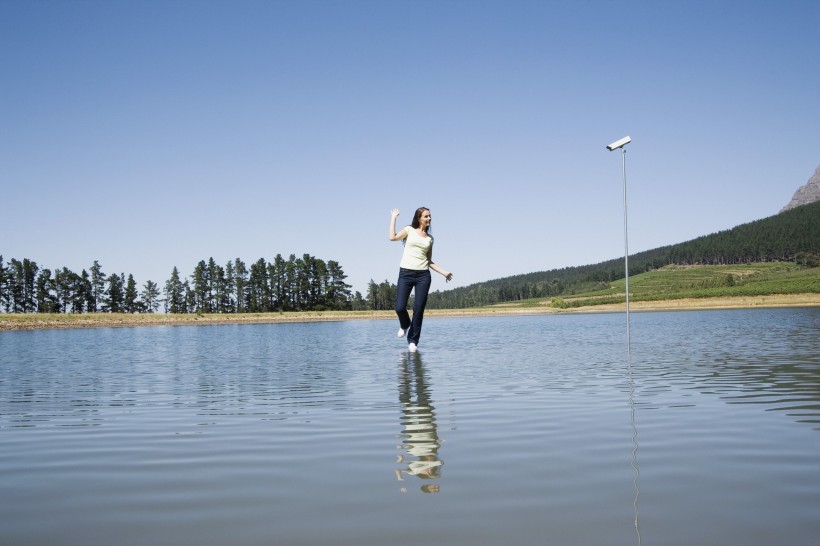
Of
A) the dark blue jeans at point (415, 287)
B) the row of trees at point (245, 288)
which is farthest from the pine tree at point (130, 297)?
the dark blue jeans at point (415, 287)

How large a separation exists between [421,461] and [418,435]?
42.7 inches

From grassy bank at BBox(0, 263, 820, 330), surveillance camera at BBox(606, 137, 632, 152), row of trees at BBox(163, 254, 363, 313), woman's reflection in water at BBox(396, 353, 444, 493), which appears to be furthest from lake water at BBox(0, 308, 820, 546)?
row of trees at BBox(163, 254, 363, 313)

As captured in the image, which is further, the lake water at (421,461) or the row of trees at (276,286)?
the row of trees at (276,286)

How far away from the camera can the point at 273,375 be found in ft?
40.1

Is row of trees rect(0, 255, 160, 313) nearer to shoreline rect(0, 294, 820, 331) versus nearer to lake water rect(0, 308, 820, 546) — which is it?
shoreline rect(0, 294, 820, 331)

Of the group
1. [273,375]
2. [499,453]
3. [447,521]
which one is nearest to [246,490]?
[447,521]

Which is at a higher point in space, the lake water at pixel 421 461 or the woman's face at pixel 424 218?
the woman's face at pixel 424 218

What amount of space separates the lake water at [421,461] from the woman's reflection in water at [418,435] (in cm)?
3

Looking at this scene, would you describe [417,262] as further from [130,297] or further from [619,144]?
[130,297]

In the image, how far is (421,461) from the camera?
4.74 m

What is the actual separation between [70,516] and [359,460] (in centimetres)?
199

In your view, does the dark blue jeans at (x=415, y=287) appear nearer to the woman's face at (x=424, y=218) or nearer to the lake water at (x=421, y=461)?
the woman's face at (x=424, y=218)

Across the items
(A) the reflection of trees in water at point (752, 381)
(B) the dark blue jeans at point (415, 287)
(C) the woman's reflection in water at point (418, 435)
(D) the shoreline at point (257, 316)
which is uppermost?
(B) the dark blue jeans at point (415, 287)

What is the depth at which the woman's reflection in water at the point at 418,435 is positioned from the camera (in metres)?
4.39
